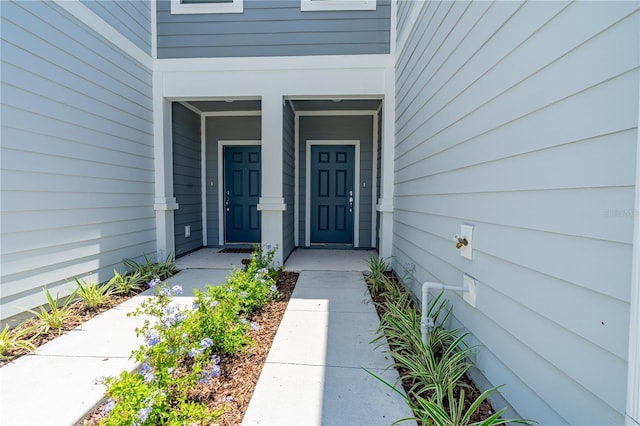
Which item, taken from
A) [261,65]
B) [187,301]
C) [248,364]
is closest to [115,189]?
[187,301]

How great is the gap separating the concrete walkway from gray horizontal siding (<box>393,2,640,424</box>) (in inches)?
25.7

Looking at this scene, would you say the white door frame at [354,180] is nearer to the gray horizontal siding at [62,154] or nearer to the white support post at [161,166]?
the white support post at [161,166]

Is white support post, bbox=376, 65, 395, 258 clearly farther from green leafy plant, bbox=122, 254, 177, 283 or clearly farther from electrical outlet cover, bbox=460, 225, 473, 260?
green leafy plant, bbox=122, 254, 177, 283

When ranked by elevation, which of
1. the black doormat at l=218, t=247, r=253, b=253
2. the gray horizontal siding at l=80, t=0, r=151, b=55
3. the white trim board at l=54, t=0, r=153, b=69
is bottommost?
the black doormat at l=218, t=247, r=253, b=253

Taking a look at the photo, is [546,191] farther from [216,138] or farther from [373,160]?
[216,138]

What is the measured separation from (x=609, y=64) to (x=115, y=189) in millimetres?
3946

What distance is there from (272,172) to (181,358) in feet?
8.63

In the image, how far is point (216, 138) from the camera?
5785mm

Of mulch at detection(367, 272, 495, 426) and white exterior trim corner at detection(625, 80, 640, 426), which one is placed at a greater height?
white exterior trim corner at detection(625, 80, 640, 426)

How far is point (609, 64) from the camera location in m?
0.91

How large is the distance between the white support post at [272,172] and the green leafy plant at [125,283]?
150cm

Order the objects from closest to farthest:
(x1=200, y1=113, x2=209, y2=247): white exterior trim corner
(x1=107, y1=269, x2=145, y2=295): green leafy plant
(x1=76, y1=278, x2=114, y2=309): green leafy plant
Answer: (x1=76, y1=278, x2=114, y2=309): green leafy plant < (x1=107, y1=269, x2=145, y2=295): green leafy plant < (x1=200, y1=113, x2=209, y2=247): white exterior trim corner

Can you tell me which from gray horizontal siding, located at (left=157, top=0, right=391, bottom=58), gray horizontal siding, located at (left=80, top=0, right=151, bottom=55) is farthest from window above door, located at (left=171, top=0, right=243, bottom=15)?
gray horizontal siding, located at (left=80, top=0, right=151, bottom=55)

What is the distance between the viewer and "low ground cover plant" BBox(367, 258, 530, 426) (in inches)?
50.8
